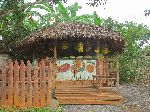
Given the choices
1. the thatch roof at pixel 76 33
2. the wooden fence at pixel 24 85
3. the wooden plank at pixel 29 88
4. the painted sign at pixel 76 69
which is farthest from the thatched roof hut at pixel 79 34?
the wooden plank at pixel 29 88

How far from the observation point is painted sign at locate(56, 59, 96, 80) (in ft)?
53.5

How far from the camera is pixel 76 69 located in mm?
16312

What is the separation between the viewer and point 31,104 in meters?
12.0

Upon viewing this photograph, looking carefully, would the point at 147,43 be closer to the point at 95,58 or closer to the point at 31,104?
the point at 95,58

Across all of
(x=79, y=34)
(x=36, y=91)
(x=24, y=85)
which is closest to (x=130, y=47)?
(x=79, y=34)

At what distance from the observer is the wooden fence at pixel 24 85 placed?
1188 centimetres

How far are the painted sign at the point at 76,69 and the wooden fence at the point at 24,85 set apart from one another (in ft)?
13.9

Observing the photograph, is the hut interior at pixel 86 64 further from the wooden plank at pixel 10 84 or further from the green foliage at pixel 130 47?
the green foliage at pixel 130 47

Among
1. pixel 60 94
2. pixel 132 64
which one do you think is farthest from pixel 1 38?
pixel 60 94

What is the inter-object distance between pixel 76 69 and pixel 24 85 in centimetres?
471

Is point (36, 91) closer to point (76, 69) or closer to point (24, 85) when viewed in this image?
point (24, 85)

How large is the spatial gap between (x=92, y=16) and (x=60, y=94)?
37.3 ft

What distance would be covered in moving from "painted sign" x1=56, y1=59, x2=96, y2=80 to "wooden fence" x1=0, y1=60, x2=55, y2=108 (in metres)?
4.22

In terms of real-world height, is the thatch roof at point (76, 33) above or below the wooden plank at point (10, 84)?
above
